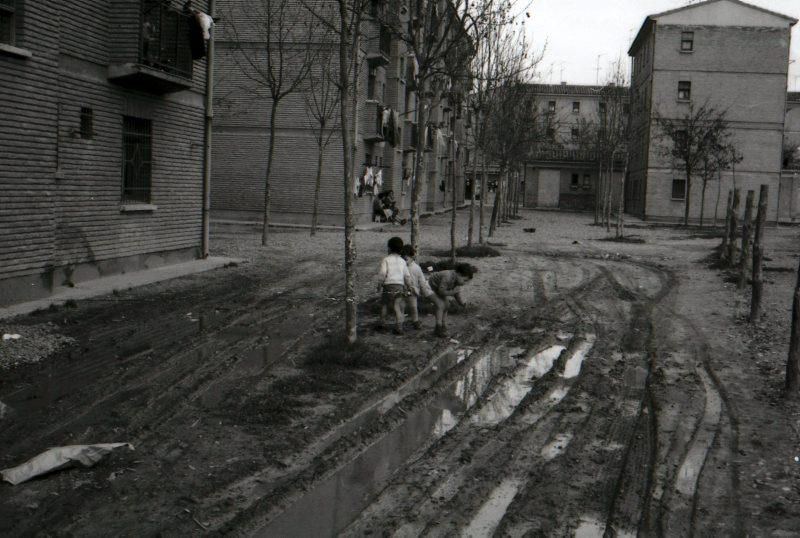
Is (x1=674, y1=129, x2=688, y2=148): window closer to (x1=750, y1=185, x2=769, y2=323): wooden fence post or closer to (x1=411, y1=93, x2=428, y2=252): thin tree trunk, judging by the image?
(x1=750, y1=185, x2=769, y2=323): wooden fence post

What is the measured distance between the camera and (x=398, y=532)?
434 centimetres

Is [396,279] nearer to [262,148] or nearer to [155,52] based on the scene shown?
[155,52]

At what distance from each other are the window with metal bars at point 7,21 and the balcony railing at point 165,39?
9.69 feet

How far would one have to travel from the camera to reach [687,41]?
49.0 m

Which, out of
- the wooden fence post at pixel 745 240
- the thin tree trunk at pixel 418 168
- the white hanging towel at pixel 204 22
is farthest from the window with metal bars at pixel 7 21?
the wooden fence post at pixel 745 240

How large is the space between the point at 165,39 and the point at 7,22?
4260mm

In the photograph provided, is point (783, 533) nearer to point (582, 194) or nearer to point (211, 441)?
point (211, 441)

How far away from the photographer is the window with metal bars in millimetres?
10875

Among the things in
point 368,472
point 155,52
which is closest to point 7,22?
point 155,52

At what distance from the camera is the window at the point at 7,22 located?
35.7ft

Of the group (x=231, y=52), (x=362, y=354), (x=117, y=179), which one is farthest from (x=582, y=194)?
(x=362, y=354)

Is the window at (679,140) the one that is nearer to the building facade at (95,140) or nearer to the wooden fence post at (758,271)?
the building facade at (95,140)

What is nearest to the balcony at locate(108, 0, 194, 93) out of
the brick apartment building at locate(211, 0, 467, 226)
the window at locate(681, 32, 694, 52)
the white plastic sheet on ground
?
the white plastic sheet on ground

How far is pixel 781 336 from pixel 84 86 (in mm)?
11046
